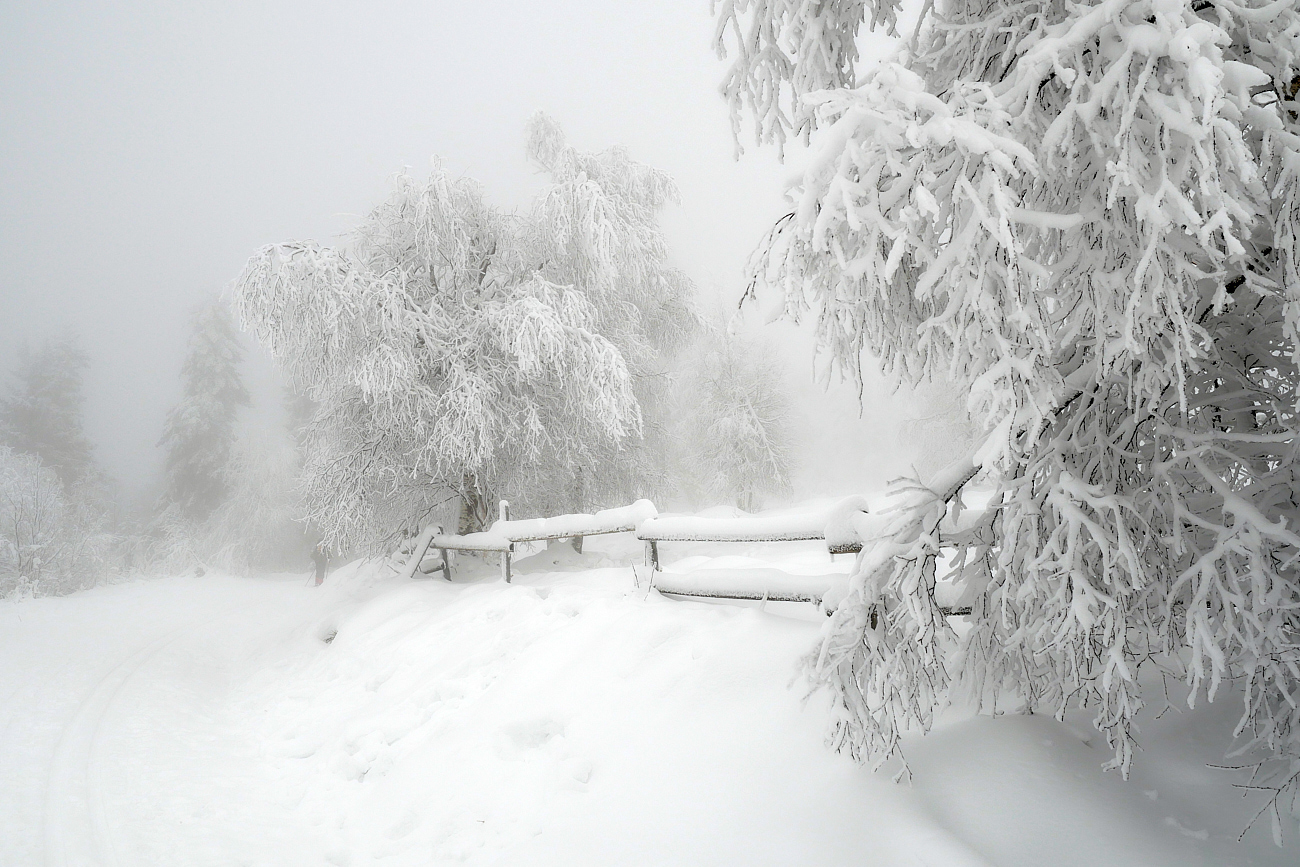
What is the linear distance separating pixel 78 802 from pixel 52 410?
28405mm

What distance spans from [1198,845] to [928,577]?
1.58 m

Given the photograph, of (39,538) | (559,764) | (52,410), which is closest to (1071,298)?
(559,764)

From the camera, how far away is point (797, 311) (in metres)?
2.41

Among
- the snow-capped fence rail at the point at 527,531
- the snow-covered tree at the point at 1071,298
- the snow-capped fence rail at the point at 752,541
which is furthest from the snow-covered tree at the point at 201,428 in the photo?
the snow-covered tree at the point at 1071,298

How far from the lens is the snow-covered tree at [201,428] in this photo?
25922 millimetres

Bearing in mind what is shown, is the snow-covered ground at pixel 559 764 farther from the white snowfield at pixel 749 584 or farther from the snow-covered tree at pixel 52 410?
the snow-covered tree at pixel 52 410

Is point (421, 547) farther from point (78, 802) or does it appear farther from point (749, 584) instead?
point (749, 584)

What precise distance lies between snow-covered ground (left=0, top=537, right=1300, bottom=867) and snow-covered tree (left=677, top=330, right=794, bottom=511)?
1355 centimetres

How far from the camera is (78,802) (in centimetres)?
482

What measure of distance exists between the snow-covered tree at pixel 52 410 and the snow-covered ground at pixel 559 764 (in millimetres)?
22959

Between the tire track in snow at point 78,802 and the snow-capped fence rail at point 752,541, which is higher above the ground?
the snow-capped fence rail at point 752,541

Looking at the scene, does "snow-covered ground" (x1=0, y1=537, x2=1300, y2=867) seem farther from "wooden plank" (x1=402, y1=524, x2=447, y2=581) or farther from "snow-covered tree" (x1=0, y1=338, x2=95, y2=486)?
"snow-covered tree" (x1=0, y1=338, x2=95, y2=486)

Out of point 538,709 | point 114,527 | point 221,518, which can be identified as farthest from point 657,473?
point 114,527

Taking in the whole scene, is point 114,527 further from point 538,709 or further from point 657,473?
point 538,709
